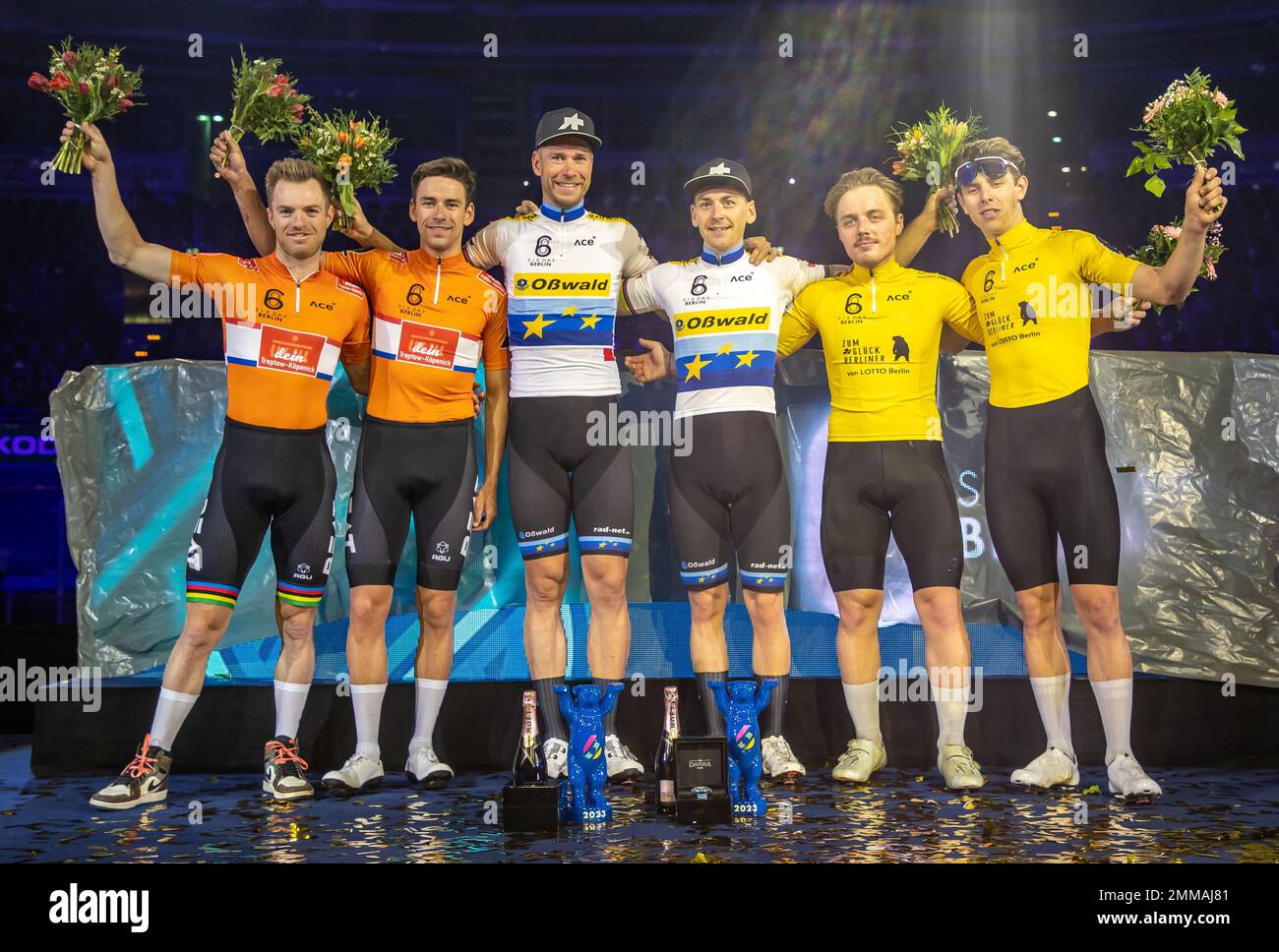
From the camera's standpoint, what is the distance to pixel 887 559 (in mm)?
5203

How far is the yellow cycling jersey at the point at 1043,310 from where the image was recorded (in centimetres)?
430

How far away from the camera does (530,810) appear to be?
3.49 metres

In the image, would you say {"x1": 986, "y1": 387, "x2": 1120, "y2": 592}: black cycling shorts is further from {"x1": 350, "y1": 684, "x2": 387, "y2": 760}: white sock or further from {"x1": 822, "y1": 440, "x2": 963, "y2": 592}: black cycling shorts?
{"x1": 350, "y1": 684, "x2": 387, "y2": 760}: white sock

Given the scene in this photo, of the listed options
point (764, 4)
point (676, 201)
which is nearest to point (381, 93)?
point (676, 201)

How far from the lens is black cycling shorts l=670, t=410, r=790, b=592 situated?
14.5 ft

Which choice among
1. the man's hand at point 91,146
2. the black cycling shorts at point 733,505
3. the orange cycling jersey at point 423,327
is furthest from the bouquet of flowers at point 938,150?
the man's hand at point 91,146

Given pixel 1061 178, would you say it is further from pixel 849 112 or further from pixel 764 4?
pixel 764 4

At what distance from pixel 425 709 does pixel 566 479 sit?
3.26 feet

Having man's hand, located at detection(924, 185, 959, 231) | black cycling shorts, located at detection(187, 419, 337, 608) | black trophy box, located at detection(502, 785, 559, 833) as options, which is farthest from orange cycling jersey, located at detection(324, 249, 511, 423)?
man's hand, located at detection(924, 185, 959, 231)

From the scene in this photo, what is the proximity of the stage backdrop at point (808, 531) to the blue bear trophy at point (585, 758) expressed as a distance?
1300 millimetres

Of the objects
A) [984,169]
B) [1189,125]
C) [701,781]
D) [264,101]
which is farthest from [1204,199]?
[264,101]

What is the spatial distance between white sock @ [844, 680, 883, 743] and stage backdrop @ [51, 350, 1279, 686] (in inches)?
23.4

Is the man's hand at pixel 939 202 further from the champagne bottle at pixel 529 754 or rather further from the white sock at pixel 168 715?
the white sock at pixel 168 715
